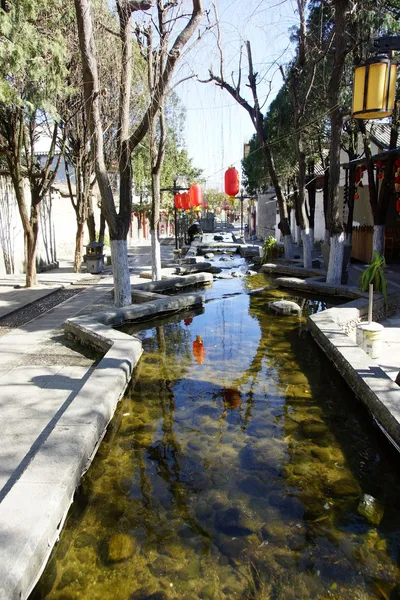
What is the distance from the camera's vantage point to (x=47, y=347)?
632 centimetres

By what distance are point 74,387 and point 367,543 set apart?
312cm

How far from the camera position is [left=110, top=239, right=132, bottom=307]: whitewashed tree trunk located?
8273 mm

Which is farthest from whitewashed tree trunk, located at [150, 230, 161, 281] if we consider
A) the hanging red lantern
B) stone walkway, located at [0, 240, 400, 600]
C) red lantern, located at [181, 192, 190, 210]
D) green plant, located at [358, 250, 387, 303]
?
red lantern, located at [181, 192, 190, 210]

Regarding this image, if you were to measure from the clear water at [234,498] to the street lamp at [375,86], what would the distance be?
10.3 feet

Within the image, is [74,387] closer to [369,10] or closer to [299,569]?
[299,569]

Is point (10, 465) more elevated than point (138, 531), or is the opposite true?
point (10, 465)

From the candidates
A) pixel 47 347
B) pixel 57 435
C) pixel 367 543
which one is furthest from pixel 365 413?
pixel 47 347

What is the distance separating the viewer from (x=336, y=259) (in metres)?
10.6

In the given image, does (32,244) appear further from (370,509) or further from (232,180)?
(370,509)

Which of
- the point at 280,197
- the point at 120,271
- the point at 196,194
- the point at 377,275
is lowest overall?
the point at 377,275

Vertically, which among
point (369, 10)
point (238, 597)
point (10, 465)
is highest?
point (369, 10)

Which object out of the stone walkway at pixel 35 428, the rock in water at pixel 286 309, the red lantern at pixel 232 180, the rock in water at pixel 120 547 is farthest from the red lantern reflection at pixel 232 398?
the red lantern at pixel 232 180

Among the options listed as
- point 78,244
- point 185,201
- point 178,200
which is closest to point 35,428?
point 78,244

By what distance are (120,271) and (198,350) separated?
8.22 feet
